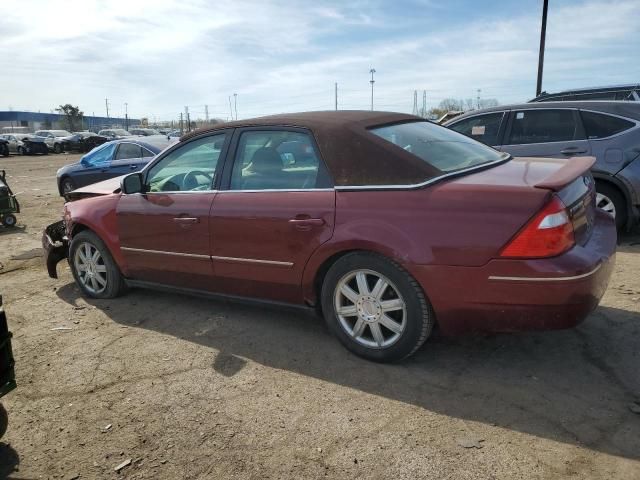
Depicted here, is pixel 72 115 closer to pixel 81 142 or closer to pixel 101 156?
pixel 81 142

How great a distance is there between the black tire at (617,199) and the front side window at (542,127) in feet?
2.21

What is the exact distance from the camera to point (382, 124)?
12.2ft

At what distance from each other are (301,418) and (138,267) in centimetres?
239

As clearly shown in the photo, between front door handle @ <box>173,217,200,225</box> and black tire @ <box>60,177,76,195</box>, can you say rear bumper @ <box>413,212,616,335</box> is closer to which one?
front door handle @ <box>173,217,200,225</box>

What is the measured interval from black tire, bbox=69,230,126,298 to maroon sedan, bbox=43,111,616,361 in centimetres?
25

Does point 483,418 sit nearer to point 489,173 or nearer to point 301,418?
point 301,418

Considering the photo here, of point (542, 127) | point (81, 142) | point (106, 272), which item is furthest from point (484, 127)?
point (81, 142)

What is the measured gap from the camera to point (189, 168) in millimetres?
4336

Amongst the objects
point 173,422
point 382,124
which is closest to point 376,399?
point 173,422

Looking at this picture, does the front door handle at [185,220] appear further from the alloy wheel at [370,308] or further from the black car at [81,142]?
the black car at [81,142]

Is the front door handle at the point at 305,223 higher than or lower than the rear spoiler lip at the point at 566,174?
lower

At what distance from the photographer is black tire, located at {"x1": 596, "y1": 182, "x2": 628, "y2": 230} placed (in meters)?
6.08

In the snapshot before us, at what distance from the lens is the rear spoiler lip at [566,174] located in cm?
288

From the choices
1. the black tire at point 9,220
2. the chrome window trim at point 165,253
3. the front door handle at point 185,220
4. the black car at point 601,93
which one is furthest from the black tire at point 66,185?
the black car at point 601,93
